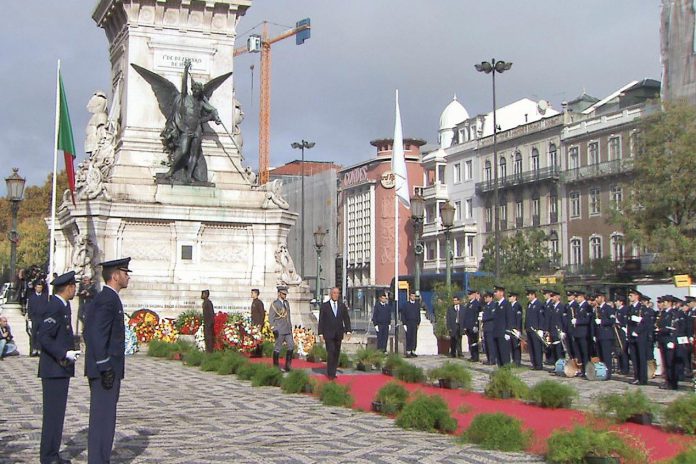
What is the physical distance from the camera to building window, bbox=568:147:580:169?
61.4 metres

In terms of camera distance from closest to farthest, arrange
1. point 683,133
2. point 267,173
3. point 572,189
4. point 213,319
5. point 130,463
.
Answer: point 130,463 → point 213,319 → point 683,133 → point 572,189 → point 267,173

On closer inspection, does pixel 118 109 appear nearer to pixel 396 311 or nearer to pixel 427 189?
pixel 396 311

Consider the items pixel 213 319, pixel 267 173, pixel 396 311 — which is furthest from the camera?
pixel 267 173

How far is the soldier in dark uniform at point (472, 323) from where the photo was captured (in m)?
24.0

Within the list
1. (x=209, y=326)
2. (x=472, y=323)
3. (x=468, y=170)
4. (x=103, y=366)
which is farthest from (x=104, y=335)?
(x=468, y=170)

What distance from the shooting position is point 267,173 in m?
98.0

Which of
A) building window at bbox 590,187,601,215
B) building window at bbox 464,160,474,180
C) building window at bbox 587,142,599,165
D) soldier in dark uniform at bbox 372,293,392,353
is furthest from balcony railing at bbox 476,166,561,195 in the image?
soldier in dark uniform at bbox 372,293,392,353

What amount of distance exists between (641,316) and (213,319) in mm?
9212

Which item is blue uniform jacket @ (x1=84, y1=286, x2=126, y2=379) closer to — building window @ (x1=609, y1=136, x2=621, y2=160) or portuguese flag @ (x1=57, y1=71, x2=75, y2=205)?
portuguese flag @ (x1=57, y1=71, x2=75, y2=205)

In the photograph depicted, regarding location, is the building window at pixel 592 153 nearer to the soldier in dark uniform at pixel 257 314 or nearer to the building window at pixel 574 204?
the building window at pixel 574 204

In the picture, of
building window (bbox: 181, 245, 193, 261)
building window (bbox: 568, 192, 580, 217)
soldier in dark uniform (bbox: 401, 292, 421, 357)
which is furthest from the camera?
building window (bbox: 568, 192, 580, 217)

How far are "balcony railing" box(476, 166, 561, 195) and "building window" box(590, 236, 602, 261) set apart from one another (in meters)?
5.25

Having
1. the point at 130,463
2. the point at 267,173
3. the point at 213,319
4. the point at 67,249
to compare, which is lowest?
the point at 130,463

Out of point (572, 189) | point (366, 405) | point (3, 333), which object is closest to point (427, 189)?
point (572, 189)
